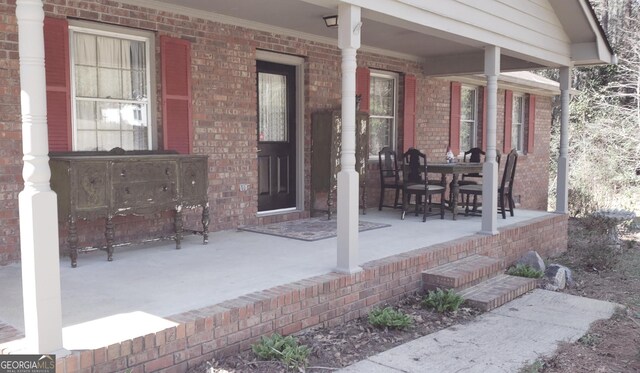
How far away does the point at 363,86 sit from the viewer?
8.28m

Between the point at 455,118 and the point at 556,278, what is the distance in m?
4.56

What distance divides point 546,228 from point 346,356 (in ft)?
17.4

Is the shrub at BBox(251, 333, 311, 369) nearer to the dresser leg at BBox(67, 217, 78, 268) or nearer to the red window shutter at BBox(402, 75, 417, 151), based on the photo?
the dresser leg at BBox(67, 217, 78, 268)

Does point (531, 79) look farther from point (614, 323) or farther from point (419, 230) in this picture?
point (614, 323)

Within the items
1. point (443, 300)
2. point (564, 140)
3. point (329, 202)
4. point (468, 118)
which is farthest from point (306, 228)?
point (468, 118)

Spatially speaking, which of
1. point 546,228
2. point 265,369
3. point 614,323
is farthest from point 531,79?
point 265,369

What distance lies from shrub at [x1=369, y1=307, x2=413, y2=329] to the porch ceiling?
259cm

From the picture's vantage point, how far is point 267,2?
560 centimetres

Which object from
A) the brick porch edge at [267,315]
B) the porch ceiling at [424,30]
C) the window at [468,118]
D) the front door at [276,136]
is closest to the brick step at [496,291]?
the brick porch edge at [267,315]

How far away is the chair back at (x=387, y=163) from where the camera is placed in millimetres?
8312

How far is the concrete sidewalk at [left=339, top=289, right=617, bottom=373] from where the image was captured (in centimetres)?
377

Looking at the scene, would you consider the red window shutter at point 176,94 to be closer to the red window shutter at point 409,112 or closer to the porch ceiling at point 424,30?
the porch ceiling at point 424,30

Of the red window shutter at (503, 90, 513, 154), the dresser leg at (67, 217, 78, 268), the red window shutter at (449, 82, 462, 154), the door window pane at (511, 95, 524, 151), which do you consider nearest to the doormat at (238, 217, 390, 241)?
the dresser leg at (67, 217, 78, 268)

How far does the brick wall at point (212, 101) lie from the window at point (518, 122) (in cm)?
617
